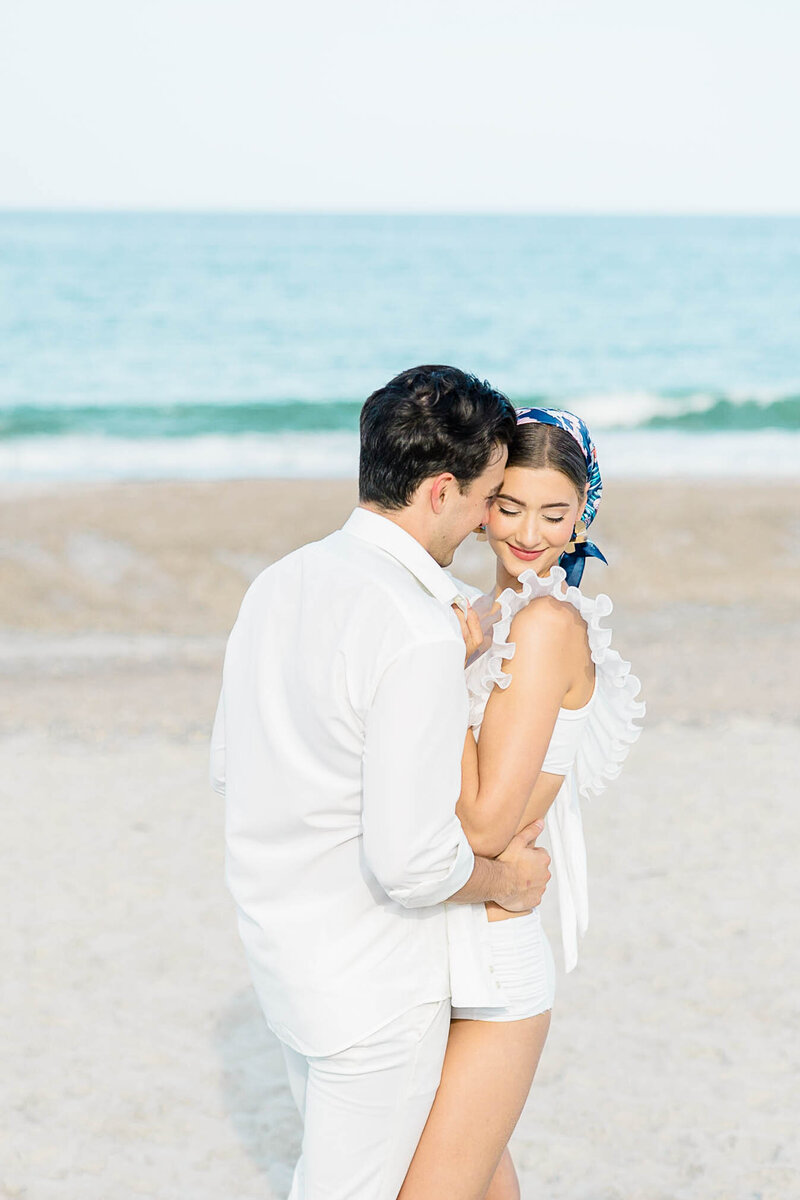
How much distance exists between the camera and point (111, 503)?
14109 millimetres

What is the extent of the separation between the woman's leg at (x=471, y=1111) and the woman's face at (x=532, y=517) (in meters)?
0.91

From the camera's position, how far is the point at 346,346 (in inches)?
1372

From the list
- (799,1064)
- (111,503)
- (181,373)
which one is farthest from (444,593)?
(181,373)

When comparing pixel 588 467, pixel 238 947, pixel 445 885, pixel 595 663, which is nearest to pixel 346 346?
pixel 238 947

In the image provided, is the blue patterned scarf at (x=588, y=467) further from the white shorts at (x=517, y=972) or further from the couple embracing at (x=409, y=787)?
the white shorts at (x=517, y=972)

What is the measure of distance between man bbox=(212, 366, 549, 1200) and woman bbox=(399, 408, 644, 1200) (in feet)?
0.23

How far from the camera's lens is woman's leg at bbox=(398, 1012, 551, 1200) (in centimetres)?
248

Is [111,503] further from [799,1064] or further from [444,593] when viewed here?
[444,593]

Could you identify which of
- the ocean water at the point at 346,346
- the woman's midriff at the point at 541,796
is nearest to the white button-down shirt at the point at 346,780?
the woman's midriff at the point at 541,796

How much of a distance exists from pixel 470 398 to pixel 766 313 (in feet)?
139

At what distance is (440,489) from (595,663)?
0.55 metres

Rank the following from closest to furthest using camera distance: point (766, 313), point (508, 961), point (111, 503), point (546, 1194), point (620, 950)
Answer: point (508, 961)
point (546, 1194)
point (620, 950)
point (111, 503)
point (766, 313)

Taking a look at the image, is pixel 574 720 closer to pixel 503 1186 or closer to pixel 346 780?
pixel 346 780

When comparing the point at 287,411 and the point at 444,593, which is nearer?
the point at 444,593
